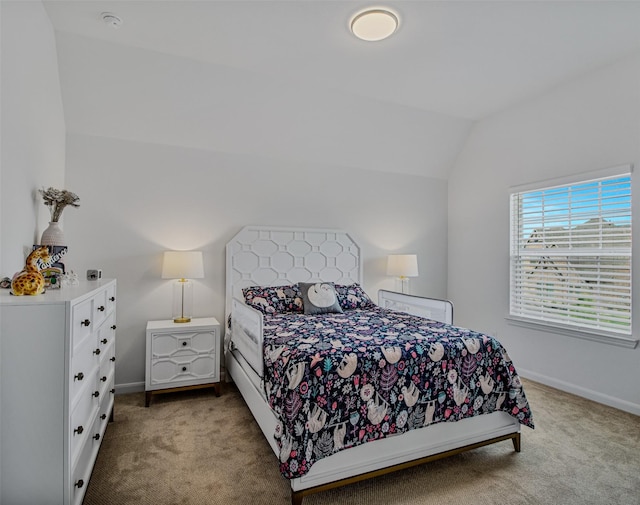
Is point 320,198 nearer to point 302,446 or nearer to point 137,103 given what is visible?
point 137,103

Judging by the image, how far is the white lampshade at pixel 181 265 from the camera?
10.4 feet

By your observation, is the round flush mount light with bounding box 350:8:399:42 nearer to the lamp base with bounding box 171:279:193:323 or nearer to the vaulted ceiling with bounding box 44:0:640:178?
the vaulted ceiling with bounding box 44:0:640:178

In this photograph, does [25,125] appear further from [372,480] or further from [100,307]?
[372,480]

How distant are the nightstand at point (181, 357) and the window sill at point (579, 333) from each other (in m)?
3.03

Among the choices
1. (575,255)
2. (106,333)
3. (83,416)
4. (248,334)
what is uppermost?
(575,255)

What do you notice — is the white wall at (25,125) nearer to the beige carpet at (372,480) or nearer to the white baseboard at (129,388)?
the beige carpet at (372,480)

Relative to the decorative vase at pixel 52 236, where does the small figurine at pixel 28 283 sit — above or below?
below

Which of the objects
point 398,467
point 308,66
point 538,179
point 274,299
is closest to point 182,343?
point 274,299

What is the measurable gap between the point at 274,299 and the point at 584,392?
2833 millimetres

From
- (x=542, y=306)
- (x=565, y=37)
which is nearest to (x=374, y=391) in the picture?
(x=542, y=306)

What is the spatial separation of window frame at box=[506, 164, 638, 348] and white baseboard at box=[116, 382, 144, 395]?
373cm

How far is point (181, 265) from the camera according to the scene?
10.4 feet

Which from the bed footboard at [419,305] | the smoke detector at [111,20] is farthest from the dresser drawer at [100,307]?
the bed footboard at [419,305]

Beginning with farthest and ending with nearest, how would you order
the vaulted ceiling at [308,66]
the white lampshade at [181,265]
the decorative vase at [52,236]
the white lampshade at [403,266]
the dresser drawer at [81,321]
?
1. the white lampshade at [403,266]
2. the white lampshade at [181,265]
3. the vaulted ceiling at [308,66]
4. the decorative vase at [52,236]
5. the dresser drawer at [81,321]
